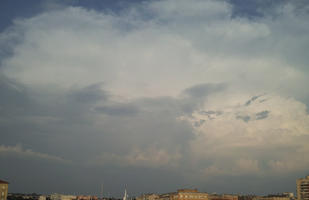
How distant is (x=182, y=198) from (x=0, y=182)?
105 meters

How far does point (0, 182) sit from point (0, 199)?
865cm

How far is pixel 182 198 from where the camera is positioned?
197750 millimetres

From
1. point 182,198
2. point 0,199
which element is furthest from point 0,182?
point 182,198

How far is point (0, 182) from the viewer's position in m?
160

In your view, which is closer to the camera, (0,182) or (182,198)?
(0,182)

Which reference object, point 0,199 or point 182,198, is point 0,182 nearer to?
point 0,199

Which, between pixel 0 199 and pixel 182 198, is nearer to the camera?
pixel 0 199

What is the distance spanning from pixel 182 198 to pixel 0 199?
104 meters

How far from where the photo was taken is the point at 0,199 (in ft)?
513
